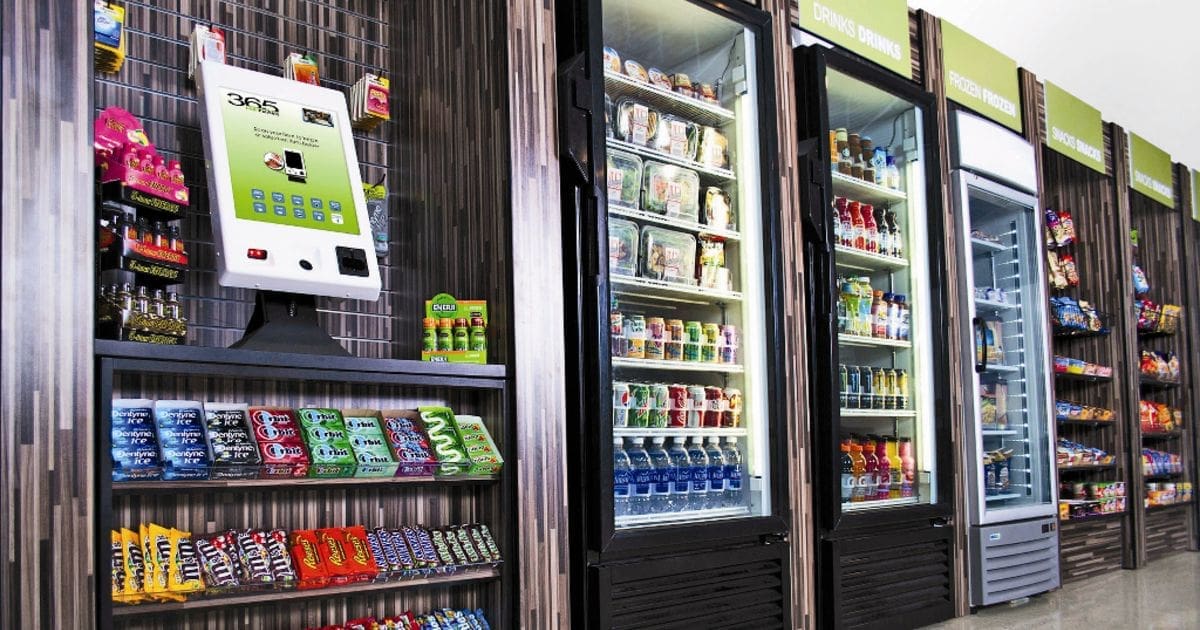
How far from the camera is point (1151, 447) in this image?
8.41m

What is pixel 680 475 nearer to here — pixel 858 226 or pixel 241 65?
pixel 858 226

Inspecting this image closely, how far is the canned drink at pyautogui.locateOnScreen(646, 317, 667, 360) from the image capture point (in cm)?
383

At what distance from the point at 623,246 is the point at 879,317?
1706 mm

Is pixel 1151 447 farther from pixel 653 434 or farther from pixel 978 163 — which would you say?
pixel 653 434

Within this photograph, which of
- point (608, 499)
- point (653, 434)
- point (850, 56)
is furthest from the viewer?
point (850, 56)

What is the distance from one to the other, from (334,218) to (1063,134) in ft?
17.5

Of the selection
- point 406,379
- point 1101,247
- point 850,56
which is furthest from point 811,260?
point 1101,247

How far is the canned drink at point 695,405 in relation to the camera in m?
3.97

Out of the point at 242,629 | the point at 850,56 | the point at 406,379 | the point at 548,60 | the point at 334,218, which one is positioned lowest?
the point at 242,629

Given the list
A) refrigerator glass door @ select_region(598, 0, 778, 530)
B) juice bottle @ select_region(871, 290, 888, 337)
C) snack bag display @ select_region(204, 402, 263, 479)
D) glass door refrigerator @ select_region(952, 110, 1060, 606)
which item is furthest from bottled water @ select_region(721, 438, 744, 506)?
snack bag display @ select_region(204, 402, 263, 479)

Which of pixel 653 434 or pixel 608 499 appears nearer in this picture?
pixel 608 499

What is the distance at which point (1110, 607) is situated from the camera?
5.32 metres

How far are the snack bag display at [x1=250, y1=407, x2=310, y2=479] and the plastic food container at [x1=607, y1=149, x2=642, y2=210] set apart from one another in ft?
4.94

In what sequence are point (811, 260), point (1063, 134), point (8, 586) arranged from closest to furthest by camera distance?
1. point (8, 586)
2. point (811, 260)
3. point (1063, 134)
